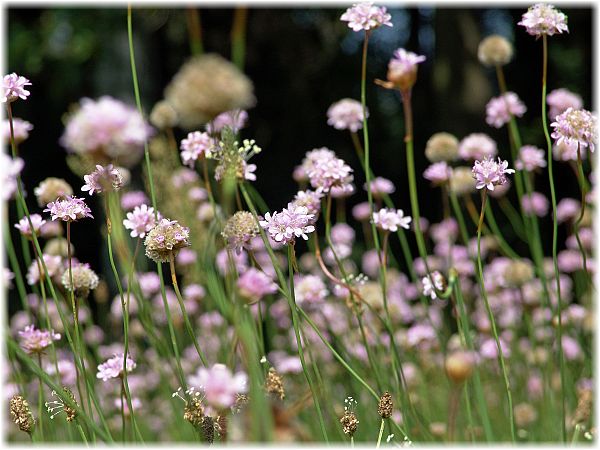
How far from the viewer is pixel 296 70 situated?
5.41 m

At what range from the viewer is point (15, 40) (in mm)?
4039

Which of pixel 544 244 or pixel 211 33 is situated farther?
pixel 211 33

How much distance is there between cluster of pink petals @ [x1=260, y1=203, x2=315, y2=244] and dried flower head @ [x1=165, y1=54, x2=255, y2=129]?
380 mm

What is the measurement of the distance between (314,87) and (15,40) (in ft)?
7.63

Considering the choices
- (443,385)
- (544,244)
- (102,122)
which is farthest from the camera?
(544,244)

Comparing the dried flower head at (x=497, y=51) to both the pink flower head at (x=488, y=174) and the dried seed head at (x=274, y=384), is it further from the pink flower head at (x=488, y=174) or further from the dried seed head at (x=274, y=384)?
the dried seed head at (x=274, y=384)

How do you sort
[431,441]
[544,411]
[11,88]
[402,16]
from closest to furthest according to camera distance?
[11,88] < [431,441] < [544,411] < [402,16]

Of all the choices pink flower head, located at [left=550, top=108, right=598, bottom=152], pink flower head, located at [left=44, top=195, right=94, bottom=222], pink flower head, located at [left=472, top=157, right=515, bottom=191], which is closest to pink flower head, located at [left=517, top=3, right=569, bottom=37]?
pink flower head, located at [left=550, top=108, right=598, bottom=152]

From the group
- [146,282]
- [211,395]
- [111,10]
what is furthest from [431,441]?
[111,10]

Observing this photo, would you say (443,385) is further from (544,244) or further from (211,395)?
(544,244)

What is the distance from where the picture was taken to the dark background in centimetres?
393

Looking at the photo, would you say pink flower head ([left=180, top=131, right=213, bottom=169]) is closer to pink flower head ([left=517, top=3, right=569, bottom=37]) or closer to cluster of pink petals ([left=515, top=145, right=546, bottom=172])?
pink flower head ([left=517, top=3, right=569, bottom=37])

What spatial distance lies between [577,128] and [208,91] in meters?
0.71

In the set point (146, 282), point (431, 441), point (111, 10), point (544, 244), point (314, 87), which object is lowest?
point (544, 244)
